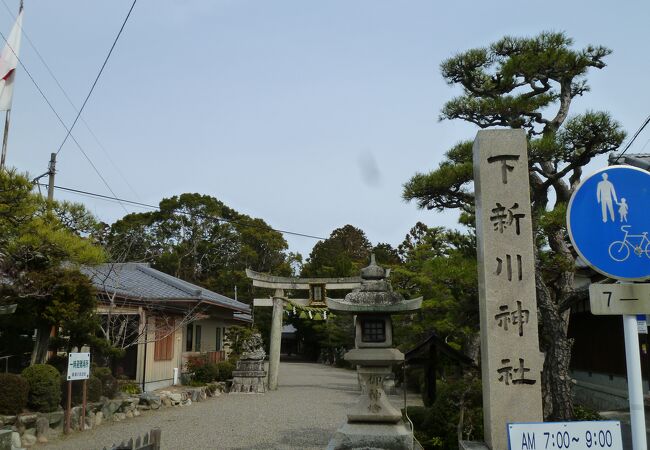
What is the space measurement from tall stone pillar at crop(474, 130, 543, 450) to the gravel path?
19.6ft

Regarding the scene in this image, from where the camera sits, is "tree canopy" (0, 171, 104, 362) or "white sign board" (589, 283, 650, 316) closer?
"white sign board" (589, 283, 650, 316)

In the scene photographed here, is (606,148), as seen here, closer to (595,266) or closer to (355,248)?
(595,266)

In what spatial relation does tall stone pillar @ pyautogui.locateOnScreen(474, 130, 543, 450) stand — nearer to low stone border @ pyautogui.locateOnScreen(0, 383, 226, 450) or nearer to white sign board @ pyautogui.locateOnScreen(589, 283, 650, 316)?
white sign board @ pyautogui.locateOnScreen(589, 283, 650, 316)

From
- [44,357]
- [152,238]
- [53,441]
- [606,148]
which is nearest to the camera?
[606,148]

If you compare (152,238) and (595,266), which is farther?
(152,238)

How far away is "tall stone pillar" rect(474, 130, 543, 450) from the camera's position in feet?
18.4

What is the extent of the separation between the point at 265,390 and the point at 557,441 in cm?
1916

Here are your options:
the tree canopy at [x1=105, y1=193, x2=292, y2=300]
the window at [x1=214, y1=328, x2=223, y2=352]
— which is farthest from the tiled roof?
the tree canopy at [x1=105, y1=193, x2=292, y2=300]

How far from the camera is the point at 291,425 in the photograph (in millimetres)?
13312

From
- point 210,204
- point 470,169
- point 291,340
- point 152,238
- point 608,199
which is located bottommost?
point 291,340

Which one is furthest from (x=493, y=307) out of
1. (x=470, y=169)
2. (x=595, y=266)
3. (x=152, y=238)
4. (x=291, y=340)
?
(x=291, y=340)

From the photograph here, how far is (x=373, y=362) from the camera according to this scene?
31.9 ft

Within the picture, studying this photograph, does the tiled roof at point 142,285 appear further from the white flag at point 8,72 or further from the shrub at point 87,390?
the white flag at point 8,72

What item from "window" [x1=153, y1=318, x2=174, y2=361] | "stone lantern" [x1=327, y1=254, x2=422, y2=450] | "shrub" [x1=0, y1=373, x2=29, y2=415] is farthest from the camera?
"window" [x1=153, y1=318, x2=174, y2=361]
